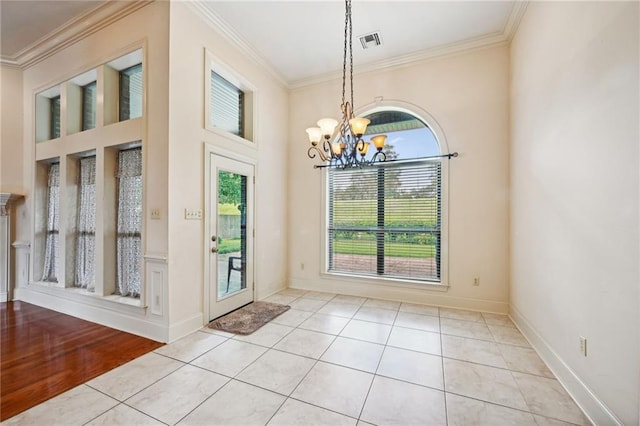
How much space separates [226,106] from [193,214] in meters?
1.67

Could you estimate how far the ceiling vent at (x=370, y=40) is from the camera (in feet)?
11.3

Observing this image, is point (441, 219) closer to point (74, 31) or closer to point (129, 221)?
point (129, 221)

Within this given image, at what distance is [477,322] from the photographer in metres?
3.18

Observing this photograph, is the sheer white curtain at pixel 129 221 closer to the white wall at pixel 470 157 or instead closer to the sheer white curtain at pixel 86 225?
the sheer white curtain at pixel 86 225

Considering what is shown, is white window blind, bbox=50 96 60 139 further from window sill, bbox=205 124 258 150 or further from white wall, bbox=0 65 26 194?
window sill, bbox=205 124 258 150

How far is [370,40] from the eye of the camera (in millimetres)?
3557

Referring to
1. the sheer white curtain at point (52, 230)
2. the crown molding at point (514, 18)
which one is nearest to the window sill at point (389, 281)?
the crown molding at point (514, 18)

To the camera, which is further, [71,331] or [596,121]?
[71,331]

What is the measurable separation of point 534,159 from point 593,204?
1.13 meters

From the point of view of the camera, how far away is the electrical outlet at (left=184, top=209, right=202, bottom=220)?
2885mm

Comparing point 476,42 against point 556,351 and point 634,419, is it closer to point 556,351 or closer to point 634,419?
point 556,351

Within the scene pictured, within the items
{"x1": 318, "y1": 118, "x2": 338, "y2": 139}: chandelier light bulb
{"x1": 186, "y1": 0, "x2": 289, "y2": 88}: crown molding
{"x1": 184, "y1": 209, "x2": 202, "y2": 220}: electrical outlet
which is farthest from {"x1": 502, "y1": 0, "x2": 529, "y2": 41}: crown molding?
{"x1": 184, "y1": 209, "x2": 202, "y2": 220}: electrical outlet

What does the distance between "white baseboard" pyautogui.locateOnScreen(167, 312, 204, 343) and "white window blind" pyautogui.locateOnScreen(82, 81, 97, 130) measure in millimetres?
3068

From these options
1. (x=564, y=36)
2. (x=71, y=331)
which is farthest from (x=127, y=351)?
(x=564, y=36)
